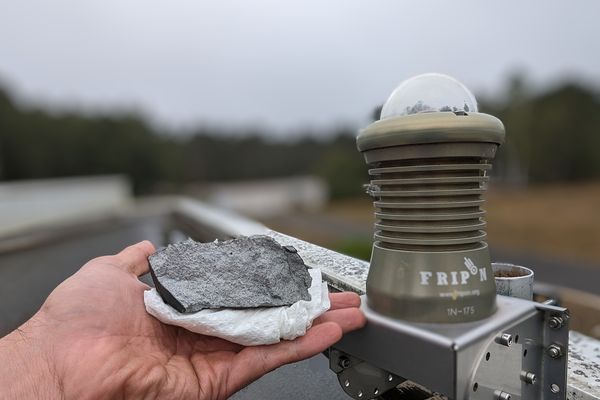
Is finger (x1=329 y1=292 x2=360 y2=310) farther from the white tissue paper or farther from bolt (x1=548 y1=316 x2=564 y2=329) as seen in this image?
bolt (x1=548 y1=316 x2=564 y2=329)

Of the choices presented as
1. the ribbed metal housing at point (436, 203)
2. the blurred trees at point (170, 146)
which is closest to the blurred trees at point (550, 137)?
the blurred trees at point (170, 146)

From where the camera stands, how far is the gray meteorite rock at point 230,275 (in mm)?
1320

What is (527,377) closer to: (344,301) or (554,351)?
(554,351)

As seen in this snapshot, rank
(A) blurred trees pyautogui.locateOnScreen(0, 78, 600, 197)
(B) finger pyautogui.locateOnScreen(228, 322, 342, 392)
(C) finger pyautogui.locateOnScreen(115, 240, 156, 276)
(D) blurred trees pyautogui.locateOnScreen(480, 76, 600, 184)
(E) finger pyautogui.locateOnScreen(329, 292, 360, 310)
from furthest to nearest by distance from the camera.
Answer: (D) blurred trees pyautogui.locateOnScreen(480, 76, 600, 184) < (A) blurred trees pyautogui.locateOnScreen(0, 78, 600, 197) < (C) finger pyautogui.locateOnScreen(115, 240, 156, 276) < (E) finger pyautogui.locateOnScreen(329, 292, 360, 310) < (B) finger pyautogui.locateOnScreen(228, 322, 342, 392)

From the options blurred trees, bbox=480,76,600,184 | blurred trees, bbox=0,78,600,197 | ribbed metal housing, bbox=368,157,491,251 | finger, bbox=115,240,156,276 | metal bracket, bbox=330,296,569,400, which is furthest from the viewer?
blurred trees, bbox=480,76,600,184

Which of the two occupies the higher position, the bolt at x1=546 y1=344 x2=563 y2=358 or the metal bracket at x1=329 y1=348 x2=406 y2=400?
the bolt at x1=546 y1=344 x2=563 y2=358

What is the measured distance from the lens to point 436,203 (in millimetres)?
1122

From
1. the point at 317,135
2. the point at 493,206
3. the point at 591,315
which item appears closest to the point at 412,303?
the point at 591,315

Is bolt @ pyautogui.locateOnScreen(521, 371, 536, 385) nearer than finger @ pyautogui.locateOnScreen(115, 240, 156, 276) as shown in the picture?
Yes

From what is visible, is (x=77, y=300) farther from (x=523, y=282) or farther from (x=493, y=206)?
(x=493, y=206)

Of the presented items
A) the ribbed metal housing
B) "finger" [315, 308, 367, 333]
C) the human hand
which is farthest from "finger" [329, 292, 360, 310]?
the ribbed metal housing

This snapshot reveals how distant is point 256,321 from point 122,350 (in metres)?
0.54

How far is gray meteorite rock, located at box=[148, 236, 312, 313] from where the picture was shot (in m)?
1.32

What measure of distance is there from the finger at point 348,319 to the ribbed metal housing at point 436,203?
20 centimetres
